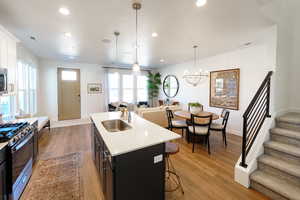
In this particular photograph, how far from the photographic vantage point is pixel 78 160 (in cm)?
289

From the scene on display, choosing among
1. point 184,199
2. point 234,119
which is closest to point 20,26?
point 184,199

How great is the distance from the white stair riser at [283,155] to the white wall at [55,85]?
6502 millimetres

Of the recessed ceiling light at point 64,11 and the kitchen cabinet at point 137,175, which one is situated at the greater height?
the recessed ceiling light at point 64,11

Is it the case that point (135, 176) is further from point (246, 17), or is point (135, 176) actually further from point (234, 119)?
point (234, 119)

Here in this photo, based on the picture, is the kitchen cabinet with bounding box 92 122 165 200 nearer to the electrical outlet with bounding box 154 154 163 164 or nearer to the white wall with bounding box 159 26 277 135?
the electrical outlet with bounding box 154 154 163 164

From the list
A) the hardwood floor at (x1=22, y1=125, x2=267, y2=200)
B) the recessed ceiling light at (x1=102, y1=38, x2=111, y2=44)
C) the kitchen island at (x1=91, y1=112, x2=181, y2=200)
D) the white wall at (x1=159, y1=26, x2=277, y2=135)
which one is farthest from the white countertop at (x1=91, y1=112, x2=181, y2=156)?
the white wall at (x1=159, y1=26, x2=277, y2=135)

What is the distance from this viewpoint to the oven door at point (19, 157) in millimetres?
1688

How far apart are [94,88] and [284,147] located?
679cm

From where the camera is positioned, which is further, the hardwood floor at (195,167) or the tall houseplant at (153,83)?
the tall houseplant at (153,83)

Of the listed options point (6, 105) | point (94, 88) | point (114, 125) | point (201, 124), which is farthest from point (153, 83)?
point (6, 105)

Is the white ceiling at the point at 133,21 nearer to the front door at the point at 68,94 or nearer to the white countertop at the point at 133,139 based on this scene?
the white countertop at the point at 133,139

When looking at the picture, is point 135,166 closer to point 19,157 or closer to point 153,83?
point 19,157

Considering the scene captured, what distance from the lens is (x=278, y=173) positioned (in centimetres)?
197

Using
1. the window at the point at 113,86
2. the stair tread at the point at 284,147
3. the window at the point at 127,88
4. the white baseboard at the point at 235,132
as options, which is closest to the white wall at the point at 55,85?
the window at the point at 113,86
